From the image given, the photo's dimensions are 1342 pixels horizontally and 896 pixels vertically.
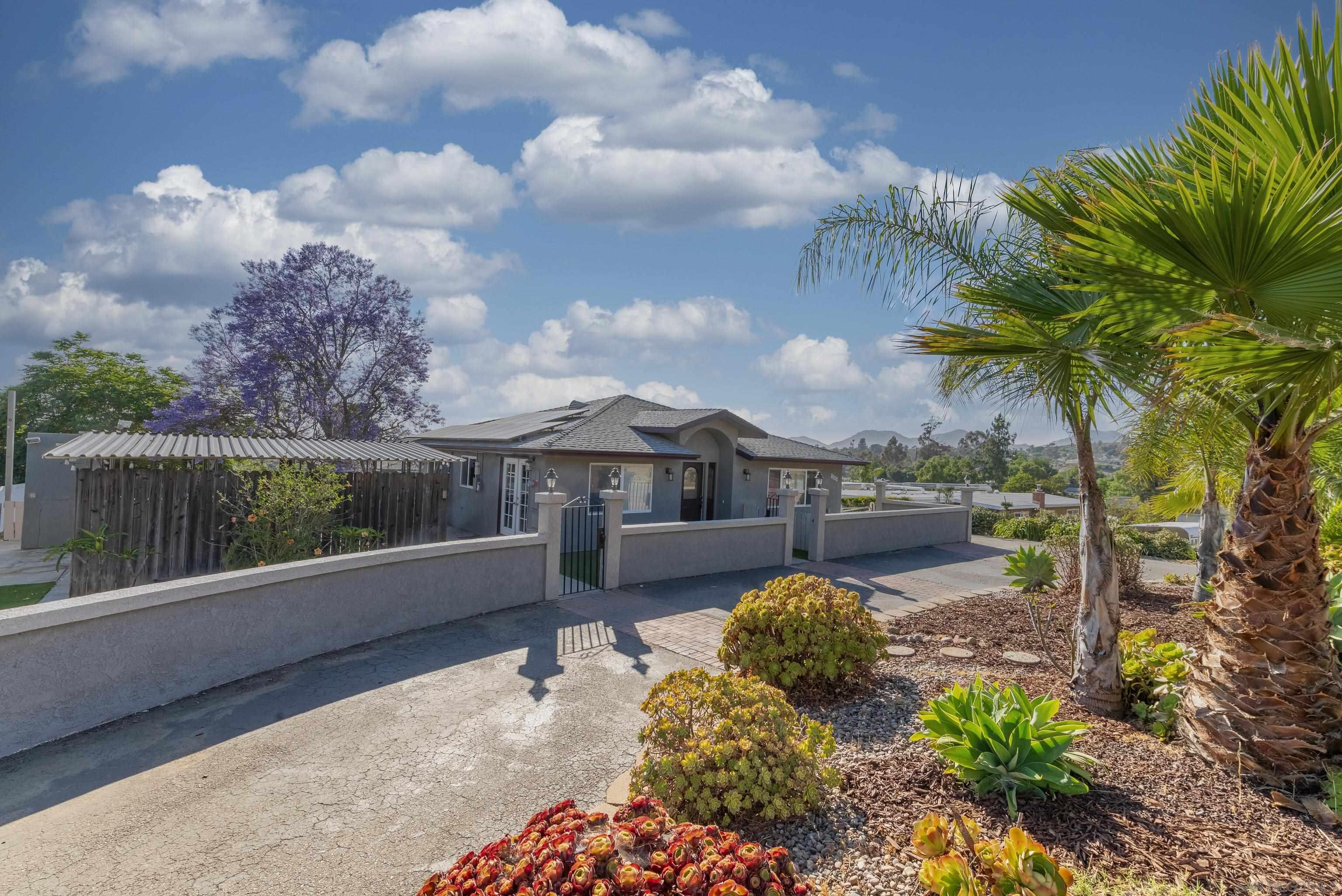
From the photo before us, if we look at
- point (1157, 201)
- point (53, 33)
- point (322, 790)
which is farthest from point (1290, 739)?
point (53, 33)

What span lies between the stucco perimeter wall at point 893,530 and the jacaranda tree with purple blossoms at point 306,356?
1742cm

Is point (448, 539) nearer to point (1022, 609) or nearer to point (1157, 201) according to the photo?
point (1022, 609)

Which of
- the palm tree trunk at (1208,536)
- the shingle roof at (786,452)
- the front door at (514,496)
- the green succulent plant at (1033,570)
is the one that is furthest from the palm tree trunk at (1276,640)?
the shingle roof at (786,452)

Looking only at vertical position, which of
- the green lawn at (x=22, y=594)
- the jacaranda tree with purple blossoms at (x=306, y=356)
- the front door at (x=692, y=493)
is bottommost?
the green lawn at (x=22, y=594)

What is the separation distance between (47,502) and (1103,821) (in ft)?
71.9

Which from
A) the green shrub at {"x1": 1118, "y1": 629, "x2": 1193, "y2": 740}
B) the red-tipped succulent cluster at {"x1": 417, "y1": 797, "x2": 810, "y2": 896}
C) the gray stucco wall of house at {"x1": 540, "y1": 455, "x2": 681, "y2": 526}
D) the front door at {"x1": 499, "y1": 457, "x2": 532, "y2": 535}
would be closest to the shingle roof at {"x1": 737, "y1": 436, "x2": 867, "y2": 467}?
the gray stucco wall of house at {"x1": 540, "y1": 455, "x2": 681, "y2": 526}

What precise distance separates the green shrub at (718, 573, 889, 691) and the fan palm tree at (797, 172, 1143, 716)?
1.67m

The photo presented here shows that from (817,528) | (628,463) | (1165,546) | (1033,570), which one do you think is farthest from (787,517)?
(1165,546)

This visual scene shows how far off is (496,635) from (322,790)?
3.49 metres

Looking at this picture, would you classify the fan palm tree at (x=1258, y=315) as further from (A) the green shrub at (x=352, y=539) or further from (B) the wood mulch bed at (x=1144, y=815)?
→ (A) the green shrub at (x=352, y=539)

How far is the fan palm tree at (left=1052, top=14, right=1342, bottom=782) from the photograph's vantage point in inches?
120

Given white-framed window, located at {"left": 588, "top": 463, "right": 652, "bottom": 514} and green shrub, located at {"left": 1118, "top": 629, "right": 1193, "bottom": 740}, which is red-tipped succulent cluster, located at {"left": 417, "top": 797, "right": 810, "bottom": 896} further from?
white-framed window, located at {"left": 588, "top": 463, "right": 652, "bottom": 514}

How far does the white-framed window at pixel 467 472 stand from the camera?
20078 millimetres

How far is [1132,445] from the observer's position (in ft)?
24.9
